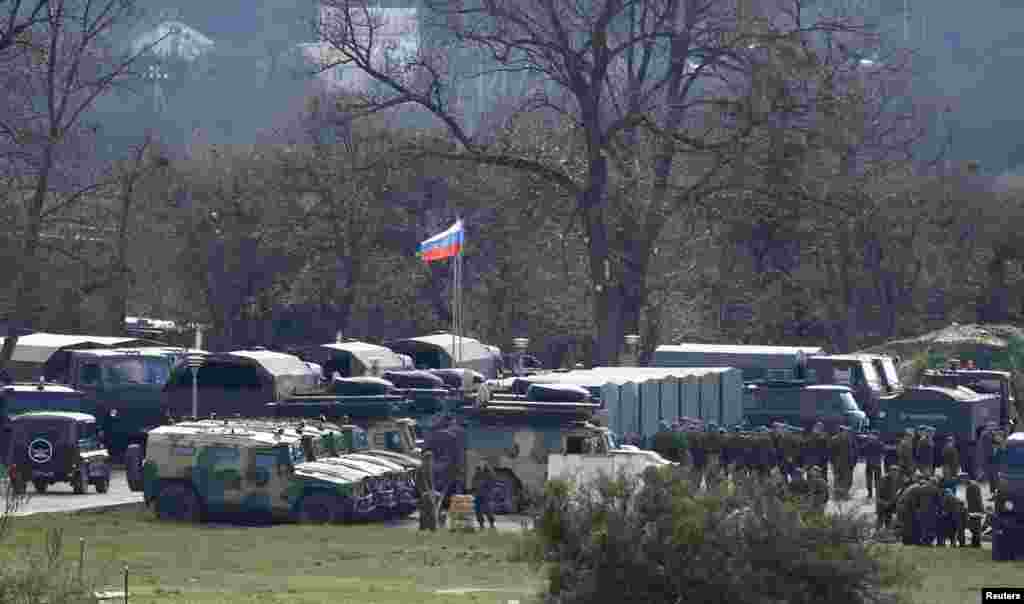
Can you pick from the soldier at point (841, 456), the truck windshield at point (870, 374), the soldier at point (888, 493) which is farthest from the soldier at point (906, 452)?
the truck windshield at point (870, 374)

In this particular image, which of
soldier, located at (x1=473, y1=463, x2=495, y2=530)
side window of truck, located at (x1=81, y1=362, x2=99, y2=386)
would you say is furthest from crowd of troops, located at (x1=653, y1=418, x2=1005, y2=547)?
side window of truck, located at (x1=81, y1=362, x2=99, y2=386)

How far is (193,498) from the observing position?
26.3 metres

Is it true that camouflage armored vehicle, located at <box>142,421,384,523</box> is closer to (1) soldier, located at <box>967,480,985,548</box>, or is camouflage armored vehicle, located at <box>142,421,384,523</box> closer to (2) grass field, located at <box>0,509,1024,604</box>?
(2) grass field, located at <box>0,509,1024,604</box>

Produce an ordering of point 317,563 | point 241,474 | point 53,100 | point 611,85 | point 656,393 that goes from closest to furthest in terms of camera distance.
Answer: point 317,563
point 241,474
point 656,393
point 53,100
point 611,85

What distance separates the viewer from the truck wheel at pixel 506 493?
92.0 feet

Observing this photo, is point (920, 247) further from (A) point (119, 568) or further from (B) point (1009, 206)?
(A) point (119, 568)

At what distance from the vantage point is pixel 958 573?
69.1 ft

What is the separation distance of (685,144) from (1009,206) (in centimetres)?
3492

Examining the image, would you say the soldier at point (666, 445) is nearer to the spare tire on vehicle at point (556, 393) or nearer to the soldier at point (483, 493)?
the spare tire on vehicle at point (556, 393)

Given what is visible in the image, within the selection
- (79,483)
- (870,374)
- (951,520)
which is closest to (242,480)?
(79,483)

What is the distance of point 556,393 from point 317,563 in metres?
8.88

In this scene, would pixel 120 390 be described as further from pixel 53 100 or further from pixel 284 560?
pixel 284 560

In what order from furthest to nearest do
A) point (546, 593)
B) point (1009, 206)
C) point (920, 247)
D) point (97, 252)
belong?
point (1009, 206) < point (920, 247) < point (97, 252) < point (546, 593)

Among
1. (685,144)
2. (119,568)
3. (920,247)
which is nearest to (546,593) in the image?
(119,568)
